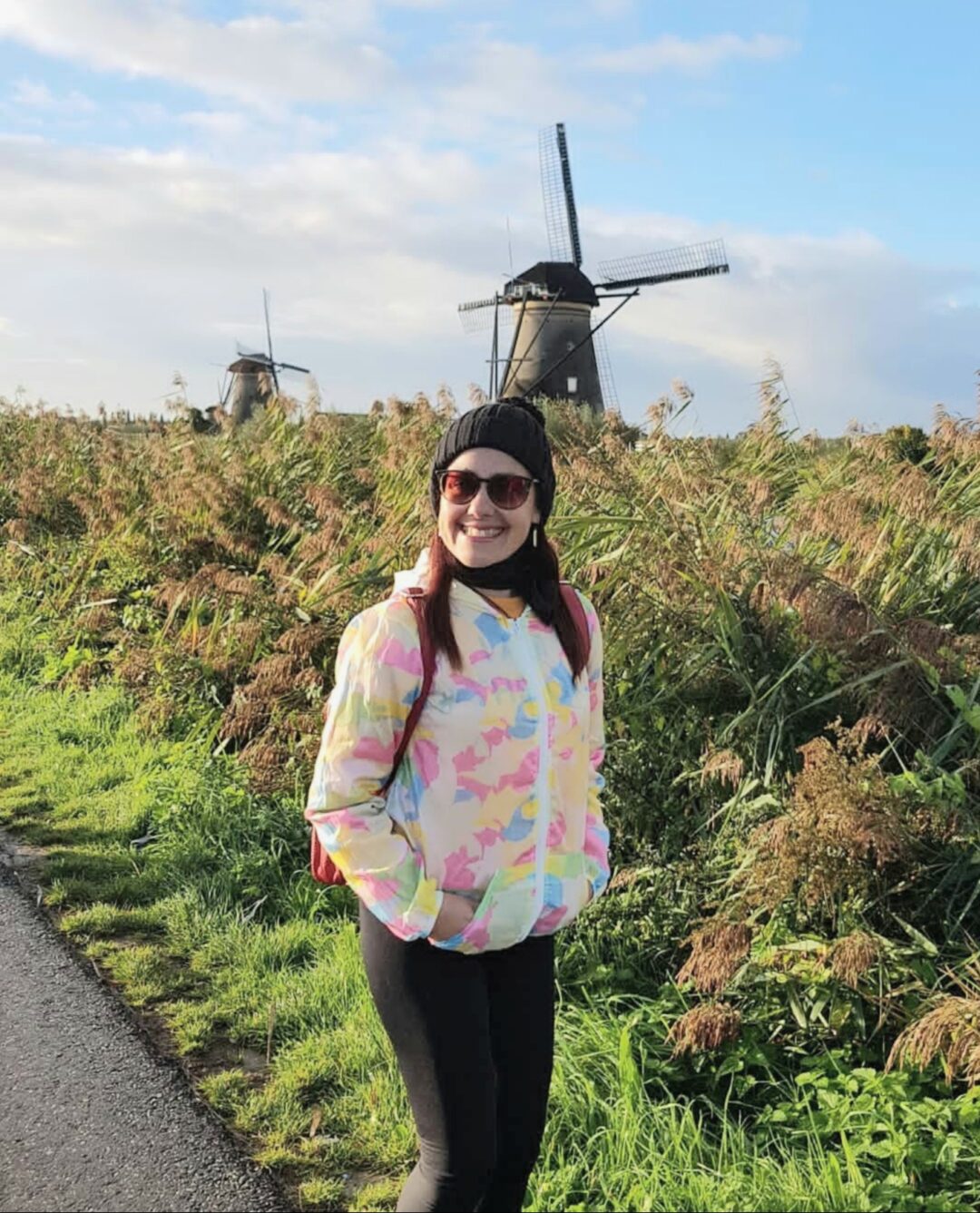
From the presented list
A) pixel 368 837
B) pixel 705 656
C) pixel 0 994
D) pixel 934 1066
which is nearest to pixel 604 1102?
pixel 934 1066

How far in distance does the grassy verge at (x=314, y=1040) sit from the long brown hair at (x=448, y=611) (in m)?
1.38

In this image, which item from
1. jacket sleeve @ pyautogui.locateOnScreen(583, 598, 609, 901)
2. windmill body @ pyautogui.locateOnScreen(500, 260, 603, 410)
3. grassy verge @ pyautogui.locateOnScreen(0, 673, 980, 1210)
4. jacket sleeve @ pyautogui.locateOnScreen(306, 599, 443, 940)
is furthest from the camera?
windmill body @ pyautogui.locateOnScreen(500, 260, 603, 410)

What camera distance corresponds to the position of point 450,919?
214 cm

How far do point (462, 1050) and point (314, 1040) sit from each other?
158cm

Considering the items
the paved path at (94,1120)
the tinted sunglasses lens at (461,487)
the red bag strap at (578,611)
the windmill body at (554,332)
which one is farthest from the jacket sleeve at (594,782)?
the windmill body at (554,332)

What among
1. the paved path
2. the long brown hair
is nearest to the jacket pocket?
the long brown hair

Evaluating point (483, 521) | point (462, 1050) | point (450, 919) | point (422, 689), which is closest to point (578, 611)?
point (483, 521)

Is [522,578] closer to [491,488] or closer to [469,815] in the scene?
[491,488]

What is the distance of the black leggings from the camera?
2.13m

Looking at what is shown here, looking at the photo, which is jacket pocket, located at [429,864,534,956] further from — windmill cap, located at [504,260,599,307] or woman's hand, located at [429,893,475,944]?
windmill cap, located at [504,260,599,307]

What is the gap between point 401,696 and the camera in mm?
2145

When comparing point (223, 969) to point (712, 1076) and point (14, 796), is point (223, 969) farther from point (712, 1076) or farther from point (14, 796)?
point (14, 796)

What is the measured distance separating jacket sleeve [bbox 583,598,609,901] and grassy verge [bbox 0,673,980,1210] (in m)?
0.91

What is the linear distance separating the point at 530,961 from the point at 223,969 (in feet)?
6.93
